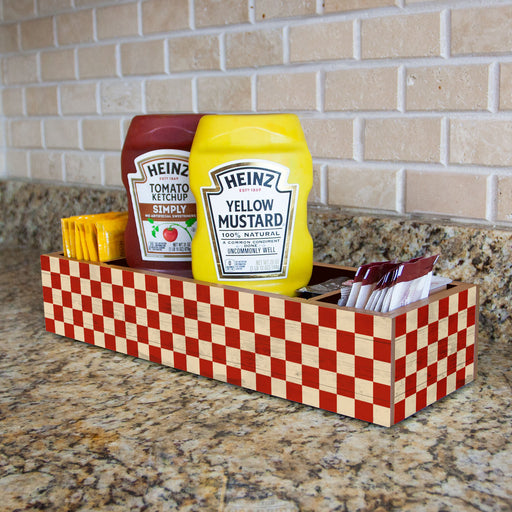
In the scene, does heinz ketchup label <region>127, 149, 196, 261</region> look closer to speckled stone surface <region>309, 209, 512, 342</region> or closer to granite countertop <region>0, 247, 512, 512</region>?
granite countertop <region>0, 247, 512, 512</region>

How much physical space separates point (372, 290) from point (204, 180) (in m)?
0.26

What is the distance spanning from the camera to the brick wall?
1.04 meters

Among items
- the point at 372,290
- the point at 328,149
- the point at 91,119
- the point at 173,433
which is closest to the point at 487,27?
the point at 328,149

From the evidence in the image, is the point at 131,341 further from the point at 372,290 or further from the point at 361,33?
the point at 361,33

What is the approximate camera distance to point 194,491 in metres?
0.64

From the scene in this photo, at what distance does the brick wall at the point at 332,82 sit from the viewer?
1041 mm

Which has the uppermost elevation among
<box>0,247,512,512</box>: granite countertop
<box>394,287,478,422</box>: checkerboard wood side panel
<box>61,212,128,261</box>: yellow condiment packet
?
<box>61,212,128,261</box>: yellow condiment packet

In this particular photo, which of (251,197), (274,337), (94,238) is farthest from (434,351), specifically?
(94,238)

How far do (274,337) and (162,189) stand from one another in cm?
30

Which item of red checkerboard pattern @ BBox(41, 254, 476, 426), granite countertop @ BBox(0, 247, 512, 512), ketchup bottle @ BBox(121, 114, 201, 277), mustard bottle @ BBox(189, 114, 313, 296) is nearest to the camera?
granite countertop @ BBox(0, 247, 512, 512)

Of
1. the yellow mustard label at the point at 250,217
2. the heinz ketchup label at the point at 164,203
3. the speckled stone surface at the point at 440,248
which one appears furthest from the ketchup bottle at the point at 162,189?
the speckled stone surface at the point at 440,248

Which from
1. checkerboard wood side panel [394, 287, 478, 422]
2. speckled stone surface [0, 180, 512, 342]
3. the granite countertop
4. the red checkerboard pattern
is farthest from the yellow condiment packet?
checkerboard wood side panel [394, 287, 478, 422]

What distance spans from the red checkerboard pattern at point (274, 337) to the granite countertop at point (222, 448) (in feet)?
0.08

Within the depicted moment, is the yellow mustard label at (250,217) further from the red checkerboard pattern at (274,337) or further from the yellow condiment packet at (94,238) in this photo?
the yellow condiment packet at (94,238)
